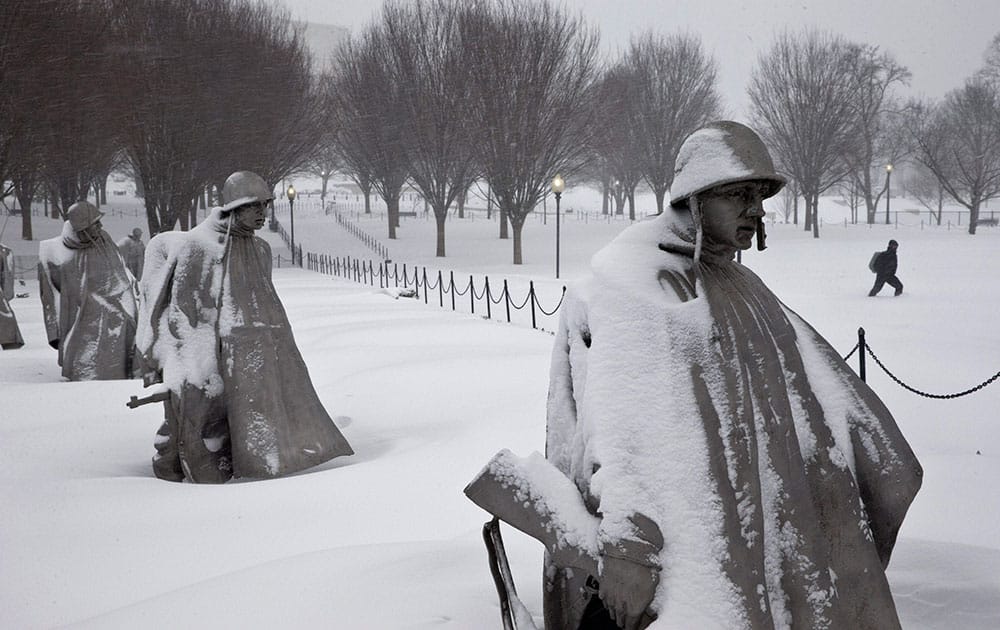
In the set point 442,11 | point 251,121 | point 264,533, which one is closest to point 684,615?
point 264,533

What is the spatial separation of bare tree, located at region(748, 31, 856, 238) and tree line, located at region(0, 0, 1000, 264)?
93 mm

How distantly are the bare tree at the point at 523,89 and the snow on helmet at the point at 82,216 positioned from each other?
22264 mm

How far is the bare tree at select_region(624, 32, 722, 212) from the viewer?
41.7 m

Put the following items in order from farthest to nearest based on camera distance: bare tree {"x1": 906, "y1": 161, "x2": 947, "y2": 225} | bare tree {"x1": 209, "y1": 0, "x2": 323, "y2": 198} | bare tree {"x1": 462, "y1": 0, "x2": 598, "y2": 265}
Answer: bare tree {"x1": 906, "y1": 161, "x2": 947, "y2": 225}, bare tree {"x1": 462, "y1": 0, "x2": 598, "y2": 265}, bare tree {"x1": 209, "y1": 0, "x2": 323, "y2": 198}

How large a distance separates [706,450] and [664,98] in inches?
1643

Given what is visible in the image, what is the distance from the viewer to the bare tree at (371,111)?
37375 mm

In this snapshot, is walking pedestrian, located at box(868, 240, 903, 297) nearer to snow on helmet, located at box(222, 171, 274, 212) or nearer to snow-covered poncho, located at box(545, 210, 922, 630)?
snow on helmet, located at box(222, 171, 274, 212)

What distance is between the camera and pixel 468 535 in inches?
196

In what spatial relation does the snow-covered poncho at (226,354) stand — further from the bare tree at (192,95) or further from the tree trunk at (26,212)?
the tree trunk at (26,212)

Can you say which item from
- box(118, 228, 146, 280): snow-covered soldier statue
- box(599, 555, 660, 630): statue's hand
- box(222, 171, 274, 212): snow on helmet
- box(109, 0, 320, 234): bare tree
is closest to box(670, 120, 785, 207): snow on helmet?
box(599, 555, 660, 630): statue's hand

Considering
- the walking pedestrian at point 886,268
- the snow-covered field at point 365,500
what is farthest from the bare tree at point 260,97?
the walking pedestrian at point 886,268

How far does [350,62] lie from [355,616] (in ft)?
134

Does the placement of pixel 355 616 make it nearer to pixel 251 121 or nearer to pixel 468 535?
pixel 468 535

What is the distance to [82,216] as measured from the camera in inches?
461
